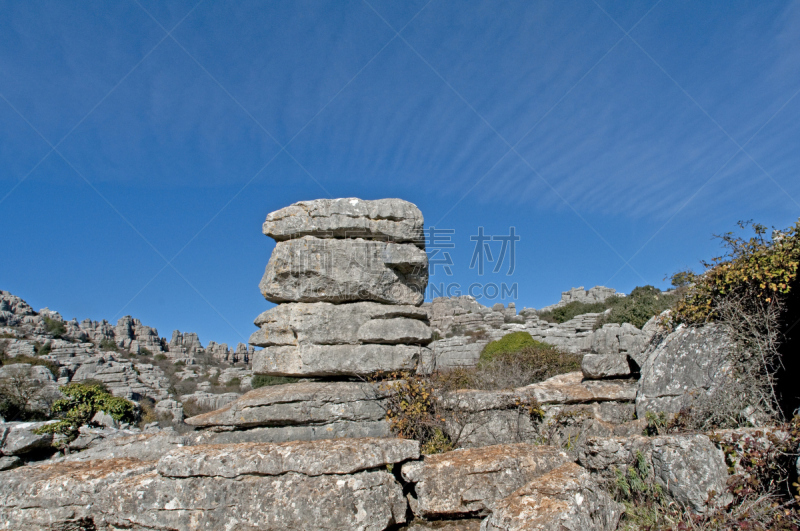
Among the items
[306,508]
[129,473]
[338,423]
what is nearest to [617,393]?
[338,423]

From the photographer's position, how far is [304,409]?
727cm

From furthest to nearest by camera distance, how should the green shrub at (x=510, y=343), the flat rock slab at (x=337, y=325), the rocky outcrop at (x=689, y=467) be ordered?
the green shrub at (x=510, y=343)
the flat rock slab at (x=337, y=325)
the rocky outcrop at (x=689, y=467)

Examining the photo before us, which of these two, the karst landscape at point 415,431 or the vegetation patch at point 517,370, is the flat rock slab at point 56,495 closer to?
the karst landscape at point 415,431

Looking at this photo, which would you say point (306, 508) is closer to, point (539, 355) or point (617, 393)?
point (617, 393)

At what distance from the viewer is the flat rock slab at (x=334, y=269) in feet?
26.6

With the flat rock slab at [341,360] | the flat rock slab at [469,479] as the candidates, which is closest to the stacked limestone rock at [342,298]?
the flat rock slab at [341,360]

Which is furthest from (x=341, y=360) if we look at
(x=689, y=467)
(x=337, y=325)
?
(x=689, y=467)

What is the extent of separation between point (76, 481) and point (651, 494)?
6.69 meters

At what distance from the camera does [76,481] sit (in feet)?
18.9

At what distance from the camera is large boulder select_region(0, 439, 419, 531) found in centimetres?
497

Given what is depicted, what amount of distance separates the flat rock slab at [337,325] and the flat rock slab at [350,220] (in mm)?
1237

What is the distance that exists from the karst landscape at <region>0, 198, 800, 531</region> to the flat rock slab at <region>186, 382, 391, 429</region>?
0.07 ft

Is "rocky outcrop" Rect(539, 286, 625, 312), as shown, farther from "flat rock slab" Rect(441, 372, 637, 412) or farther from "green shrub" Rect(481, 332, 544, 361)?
"flat rock slab" Rect(441, 372, 637, 412)

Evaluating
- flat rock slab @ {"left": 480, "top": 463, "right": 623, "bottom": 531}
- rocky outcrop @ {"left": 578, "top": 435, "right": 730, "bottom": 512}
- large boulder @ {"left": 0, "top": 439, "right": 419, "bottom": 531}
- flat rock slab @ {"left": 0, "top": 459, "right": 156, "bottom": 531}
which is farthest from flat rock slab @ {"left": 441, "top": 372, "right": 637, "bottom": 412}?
flat rock slab @ {"left": 0, "top": 459, "right": 156, "bottom": 531}
